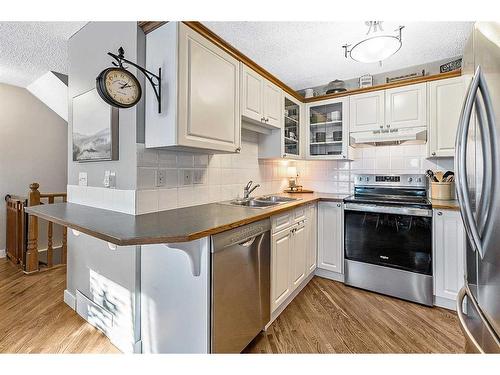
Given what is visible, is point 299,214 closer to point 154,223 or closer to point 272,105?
point 272,105

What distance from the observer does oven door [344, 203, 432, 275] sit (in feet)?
7.27

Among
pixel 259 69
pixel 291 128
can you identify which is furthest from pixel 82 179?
pixel 291 128

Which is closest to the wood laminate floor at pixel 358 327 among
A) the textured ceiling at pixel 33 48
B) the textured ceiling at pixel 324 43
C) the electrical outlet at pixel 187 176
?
the electrical outlet at pixel 187 176

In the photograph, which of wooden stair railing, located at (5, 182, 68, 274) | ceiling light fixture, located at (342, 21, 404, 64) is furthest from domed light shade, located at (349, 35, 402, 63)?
wooden stair railing, located at (5, 182, 68, 274)

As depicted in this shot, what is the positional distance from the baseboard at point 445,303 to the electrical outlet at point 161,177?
2592 mm

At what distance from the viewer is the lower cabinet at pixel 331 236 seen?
2656 mm

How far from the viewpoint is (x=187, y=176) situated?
200 centimetres

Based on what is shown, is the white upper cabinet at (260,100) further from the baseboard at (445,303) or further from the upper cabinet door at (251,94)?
the baseboard at (445,303)

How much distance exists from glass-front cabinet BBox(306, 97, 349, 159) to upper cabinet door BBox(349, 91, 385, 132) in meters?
0.08

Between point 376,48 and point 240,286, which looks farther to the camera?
point 376,48

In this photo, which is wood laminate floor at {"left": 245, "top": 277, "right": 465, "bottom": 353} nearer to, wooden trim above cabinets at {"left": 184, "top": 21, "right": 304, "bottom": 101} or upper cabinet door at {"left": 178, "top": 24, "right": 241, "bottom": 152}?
upper cabinet door at {"left": 178, "top": 24, "right": 241, "bottom": 152}

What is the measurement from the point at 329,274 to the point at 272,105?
1.98 m

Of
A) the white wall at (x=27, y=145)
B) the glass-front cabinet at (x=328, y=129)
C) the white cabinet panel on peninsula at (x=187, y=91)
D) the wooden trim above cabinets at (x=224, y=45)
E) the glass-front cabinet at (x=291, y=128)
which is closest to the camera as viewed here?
the white cabinet panel on peninsula at (x=187, y=91)
